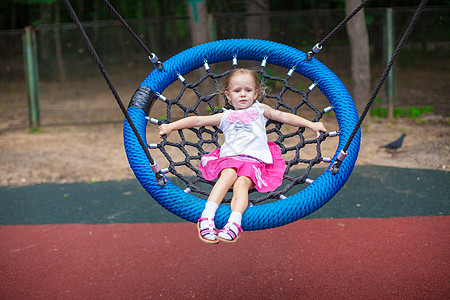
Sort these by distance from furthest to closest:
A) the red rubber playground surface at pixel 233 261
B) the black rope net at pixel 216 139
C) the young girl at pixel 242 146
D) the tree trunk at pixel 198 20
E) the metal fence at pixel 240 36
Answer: the metal fence at pixel 240 36 < the tree trunk at pixel 198 20 < the red rubber playground surface at pixel 233 261 < the black rope net at pixel 216 139 < the young girl at pixel 242 146

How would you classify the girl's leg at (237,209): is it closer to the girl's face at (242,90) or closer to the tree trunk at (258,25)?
the girl's face at (242,90)

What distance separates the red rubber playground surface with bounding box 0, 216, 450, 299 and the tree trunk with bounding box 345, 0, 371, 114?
3.23 metres

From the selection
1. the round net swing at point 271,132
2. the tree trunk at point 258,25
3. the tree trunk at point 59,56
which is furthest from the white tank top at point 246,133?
the tree trunk at point 59,56

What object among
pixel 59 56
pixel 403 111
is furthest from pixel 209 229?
pixel 59 56

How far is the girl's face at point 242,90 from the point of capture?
96.5 inches

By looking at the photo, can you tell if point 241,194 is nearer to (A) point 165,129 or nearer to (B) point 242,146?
(B) point 242,146

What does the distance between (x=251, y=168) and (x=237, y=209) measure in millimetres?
261

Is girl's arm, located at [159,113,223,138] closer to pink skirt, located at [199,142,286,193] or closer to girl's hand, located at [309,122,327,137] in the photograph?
pink skirt, located at [199,142,286,193]

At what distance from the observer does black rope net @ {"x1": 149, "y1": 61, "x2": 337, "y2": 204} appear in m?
2.38

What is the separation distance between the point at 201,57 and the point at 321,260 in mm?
1407

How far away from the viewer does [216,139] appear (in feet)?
8.84

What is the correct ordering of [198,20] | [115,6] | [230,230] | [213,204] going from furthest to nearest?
[115,6], [198,20], [213,204], [230,230]

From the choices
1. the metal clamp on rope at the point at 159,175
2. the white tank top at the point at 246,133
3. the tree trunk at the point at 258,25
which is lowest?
the metal clamp on rope at the point at 159,175

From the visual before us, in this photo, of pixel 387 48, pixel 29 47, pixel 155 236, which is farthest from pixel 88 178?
pixel 387 48
